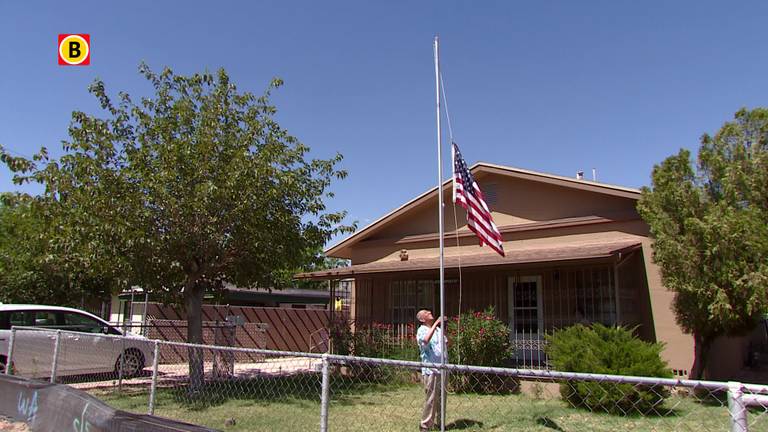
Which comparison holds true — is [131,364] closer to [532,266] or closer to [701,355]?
[532,266]

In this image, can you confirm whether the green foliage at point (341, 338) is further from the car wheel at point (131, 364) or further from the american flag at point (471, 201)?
the american flag at point (471, 201)

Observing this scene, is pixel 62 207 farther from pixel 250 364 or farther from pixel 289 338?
pixel 289 338

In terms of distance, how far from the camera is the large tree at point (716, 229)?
8828mm

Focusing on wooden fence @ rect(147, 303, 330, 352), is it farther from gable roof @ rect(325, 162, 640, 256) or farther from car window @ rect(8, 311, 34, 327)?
car window @ rect(8, 311, 34, 327)

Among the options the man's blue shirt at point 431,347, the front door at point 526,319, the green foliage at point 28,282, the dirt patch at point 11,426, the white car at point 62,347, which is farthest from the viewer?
the green foliage at point 28,282

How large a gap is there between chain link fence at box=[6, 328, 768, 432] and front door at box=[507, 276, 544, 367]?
1.07 metres

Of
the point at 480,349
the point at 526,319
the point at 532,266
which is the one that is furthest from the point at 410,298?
the point at 532,266

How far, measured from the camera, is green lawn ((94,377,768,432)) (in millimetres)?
7609

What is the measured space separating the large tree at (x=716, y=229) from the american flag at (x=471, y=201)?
3.32 m

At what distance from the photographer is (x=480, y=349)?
11.4m

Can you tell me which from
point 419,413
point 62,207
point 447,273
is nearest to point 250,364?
point 447,273

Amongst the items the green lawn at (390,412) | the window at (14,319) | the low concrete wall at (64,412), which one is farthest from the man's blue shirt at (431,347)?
the window at (14,319)

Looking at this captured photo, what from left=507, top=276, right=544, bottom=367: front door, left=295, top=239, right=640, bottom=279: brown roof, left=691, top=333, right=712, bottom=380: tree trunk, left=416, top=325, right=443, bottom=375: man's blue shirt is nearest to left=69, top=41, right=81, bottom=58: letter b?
left=295, top=239, right=640, bottom=279: brown roof

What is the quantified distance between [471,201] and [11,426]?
21.5 ft
